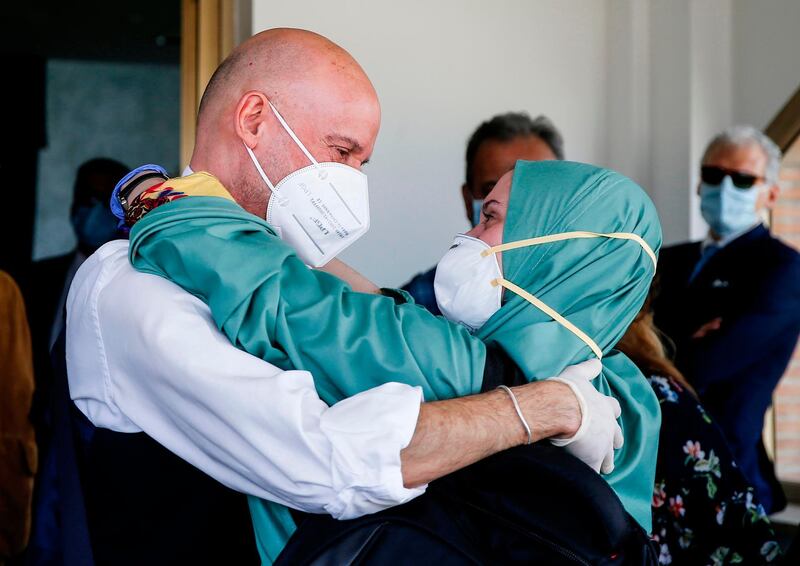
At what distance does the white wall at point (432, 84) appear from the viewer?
3.28m

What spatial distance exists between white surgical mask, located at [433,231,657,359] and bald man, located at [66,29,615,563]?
0.13 m

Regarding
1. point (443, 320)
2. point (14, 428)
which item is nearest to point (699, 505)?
point (443, 320)

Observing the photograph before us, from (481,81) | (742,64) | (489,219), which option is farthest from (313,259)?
(742,64)

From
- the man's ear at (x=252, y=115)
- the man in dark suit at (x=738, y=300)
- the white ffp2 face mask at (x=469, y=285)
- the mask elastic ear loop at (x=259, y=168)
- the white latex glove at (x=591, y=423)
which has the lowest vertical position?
the man in dark suit at (x=738, y=300)

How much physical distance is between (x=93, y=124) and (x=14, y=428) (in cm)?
499

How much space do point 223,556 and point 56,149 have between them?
668cm

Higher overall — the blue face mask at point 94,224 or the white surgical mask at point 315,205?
the white surgical mask at point 315,205

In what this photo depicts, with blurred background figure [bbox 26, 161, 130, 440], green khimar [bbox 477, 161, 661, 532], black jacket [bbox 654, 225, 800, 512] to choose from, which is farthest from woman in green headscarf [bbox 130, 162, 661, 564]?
blurred background figure [bbox 26, 161, 130, 440]

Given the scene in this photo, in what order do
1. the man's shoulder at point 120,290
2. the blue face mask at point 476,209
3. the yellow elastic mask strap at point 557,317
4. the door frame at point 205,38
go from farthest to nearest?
the door frame at point 205,38
the blue face mask at point 476,209
the yellow elastic mask strap at point 557,317
the man's shoulder at point 120,290

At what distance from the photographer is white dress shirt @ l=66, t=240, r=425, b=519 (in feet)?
3.79

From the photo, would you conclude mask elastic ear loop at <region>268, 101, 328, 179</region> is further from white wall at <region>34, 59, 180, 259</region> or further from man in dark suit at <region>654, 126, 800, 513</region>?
white wall at <region>34, 59, 180, 259</region>

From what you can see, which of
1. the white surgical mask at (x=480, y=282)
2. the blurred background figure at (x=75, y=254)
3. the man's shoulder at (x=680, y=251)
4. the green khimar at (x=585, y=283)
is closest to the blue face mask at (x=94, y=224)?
the blurred background figure at (x=75, y=254)

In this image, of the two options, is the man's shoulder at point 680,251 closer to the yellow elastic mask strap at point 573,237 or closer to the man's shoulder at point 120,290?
the yellow elastic mask strap at point 573,237

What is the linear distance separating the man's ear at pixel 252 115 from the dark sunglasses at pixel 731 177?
2178 mm
